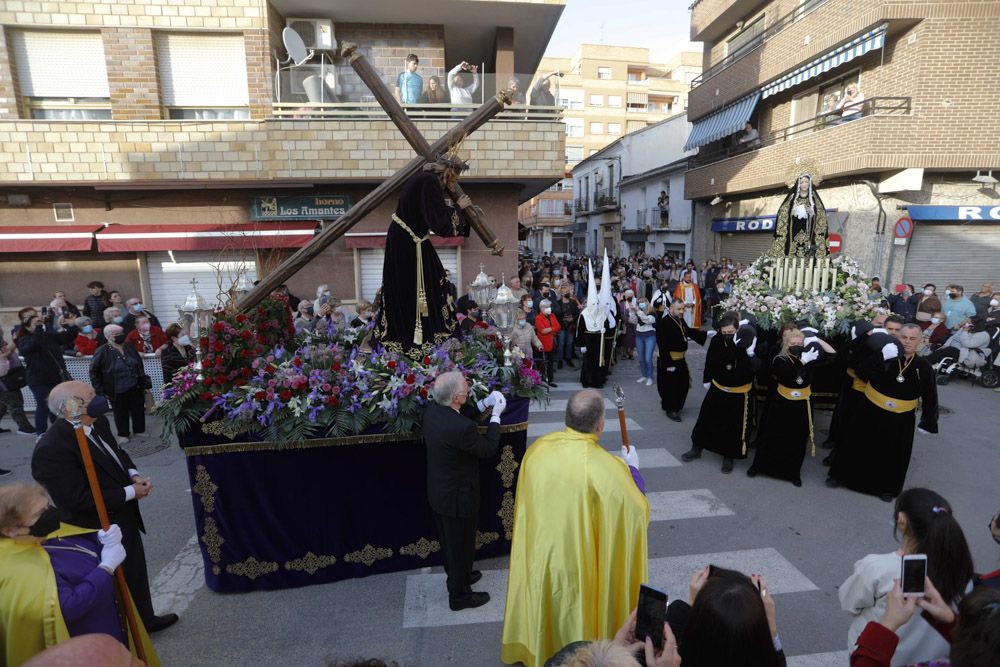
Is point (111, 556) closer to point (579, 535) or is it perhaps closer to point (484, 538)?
point (579, 535)

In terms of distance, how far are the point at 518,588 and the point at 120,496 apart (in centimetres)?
264

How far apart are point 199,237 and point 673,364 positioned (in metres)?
11.3

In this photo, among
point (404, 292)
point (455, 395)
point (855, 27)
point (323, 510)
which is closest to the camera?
point (455, 395)

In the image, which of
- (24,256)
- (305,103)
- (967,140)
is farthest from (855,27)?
(24,256)

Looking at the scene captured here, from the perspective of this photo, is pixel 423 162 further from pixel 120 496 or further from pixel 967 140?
pixel 967 140

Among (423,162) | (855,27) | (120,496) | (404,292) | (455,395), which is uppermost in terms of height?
(855,27)

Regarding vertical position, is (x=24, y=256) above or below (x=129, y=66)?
below

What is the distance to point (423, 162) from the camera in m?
4.94

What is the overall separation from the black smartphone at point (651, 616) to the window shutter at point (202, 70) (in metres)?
14.3

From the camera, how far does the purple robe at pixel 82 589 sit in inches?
102

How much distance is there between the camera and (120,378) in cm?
772

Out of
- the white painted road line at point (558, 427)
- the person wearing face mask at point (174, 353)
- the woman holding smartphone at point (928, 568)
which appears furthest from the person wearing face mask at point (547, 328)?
Answer: the woman holding smartphone at point (928, 568)

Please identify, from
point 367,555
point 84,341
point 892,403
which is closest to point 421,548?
point 367,555

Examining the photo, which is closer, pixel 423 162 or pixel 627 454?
pixel 627 454
